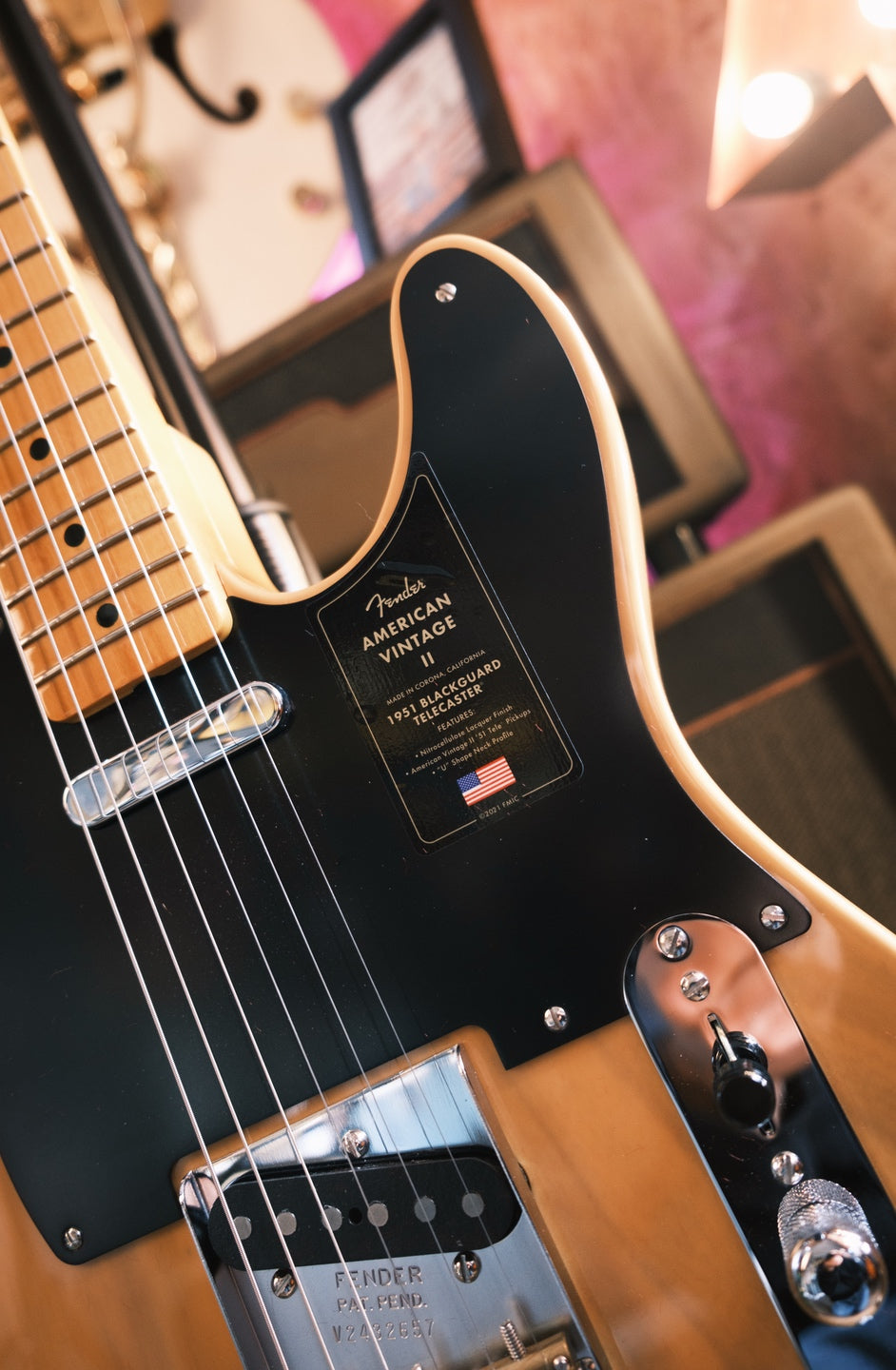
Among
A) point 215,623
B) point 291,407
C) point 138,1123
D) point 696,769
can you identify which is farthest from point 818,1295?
point 291,407

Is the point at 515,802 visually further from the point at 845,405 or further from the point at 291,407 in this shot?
the point at 845,405

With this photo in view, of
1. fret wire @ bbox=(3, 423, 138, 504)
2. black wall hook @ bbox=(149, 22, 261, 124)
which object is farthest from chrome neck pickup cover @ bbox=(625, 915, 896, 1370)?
black wall hook @ bbox=(149, 22, 261, 124)

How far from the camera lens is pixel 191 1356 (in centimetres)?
51

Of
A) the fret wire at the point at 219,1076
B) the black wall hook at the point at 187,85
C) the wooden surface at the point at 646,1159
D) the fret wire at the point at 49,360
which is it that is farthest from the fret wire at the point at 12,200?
the black wall hook at the point at 187,85

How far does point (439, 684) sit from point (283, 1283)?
0.32 metres

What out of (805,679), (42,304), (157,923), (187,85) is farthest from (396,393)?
(187,85)

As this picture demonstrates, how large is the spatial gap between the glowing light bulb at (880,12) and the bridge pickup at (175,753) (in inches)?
32.1

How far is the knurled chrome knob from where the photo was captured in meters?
0.41

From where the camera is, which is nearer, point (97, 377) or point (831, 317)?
point (97, 377)

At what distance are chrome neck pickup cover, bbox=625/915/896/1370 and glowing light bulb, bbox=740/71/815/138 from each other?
2.73 feet

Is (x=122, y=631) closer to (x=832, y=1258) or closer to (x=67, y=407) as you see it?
(x=67, y=407)

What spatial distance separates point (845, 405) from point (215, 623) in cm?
86

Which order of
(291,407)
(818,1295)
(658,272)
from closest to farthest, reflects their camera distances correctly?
1. (818,1295)
2. (291,407)
3. (658,272)

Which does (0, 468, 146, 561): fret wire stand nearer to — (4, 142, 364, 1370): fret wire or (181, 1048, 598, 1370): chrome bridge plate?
(4, 142, 364, 1370): fret wire
